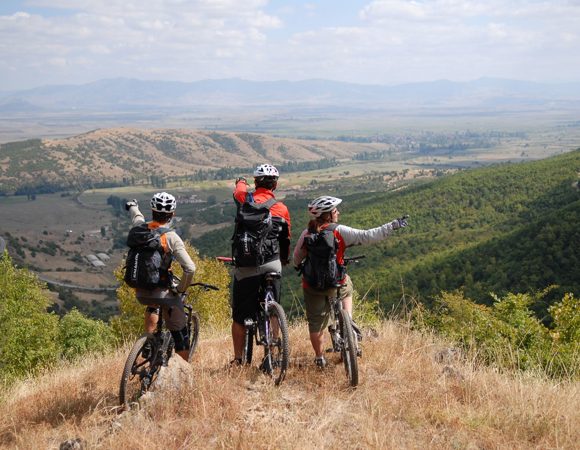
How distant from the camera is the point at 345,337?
6285 millimetres

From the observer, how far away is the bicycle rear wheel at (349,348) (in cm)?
605

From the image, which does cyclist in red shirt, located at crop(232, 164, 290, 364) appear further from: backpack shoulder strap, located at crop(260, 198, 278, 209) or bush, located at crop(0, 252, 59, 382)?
bush, located at crop(0, 252, 59, 382)

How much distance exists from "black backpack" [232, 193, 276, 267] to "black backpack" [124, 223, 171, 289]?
90cm

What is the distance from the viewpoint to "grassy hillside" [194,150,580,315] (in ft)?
133

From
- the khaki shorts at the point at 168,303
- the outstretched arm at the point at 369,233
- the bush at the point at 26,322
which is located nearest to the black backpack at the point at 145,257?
the khaki shorts at the point at 168,303

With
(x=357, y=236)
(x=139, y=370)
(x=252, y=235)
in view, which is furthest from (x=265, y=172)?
(x=139, y=370)

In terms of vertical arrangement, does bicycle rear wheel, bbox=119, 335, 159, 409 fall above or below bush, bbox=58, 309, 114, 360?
above

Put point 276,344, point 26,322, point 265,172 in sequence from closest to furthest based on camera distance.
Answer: point 276,344, point 265,172, point 26,322

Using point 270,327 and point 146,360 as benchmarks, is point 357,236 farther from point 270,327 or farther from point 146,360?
point 146,360

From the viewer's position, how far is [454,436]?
502 centimetres

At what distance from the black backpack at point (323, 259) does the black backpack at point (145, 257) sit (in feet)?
5.89

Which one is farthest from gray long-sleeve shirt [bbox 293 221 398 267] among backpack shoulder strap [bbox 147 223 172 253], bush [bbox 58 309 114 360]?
bush [bbox 58 309 114 360]

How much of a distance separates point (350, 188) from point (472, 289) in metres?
142

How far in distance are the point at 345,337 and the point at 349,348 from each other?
218 millimetres
